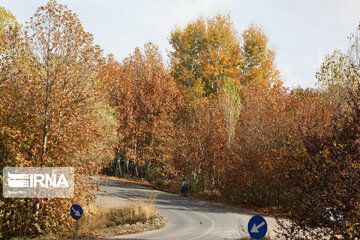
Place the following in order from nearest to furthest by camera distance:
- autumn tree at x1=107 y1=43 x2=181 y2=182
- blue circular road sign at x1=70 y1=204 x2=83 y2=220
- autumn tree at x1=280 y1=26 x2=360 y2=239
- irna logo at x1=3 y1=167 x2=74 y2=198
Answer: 1. autumn tree at x1=280 y1=26 x2=360 y2=239
2. blue circular road sign at x1=70 y1=204 x2=83 y2=220
3. irna logo at x1=3 y1=167 x2=74 y2=198
4. autumn tree at x1=107 y1=43 x2=181 y2=182

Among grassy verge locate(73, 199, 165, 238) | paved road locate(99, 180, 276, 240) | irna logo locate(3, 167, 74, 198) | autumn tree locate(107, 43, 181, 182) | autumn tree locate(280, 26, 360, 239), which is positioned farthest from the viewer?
autumn tree locate(107, 43, 181, 182)

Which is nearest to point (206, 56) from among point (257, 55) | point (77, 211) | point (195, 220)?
point (257, 55)

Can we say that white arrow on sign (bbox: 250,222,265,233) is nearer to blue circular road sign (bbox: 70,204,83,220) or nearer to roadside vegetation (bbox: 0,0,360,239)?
roadside vegetation (bbox: 0,0,360,239)

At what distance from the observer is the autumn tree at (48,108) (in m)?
17.4

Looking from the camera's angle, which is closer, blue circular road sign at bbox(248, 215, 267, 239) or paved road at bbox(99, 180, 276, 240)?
blue circular road sign at bbox(248, 215, 267, 239)

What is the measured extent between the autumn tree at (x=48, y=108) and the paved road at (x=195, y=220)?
14.3 feet

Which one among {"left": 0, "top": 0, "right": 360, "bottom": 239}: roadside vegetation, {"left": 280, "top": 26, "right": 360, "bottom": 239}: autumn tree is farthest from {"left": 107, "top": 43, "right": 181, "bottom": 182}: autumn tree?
{"left": 280, "top": 26, "right": 360, "bottom": 239}: autumn tree

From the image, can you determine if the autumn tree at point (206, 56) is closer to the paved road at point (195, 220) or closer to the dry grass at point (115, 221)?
the paved road at point (195, 220)

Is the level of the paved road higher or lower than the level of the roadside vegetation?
lower

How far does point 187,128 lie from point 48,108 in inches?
920

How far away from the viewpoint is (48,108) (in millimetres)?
17656

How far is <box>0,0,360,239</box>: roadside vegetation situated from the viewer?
9703 millimetres

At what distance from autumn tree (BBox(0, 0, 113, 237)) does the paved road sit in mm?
4357

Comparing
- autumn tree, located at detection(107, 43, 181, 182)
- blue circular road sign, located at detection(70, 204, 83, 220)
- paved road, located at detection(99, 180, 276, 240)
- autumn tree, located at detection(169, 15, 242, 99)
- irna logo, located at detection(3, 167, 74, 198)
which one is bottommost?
paved road, located at detection(99, 180, 276, 240)
